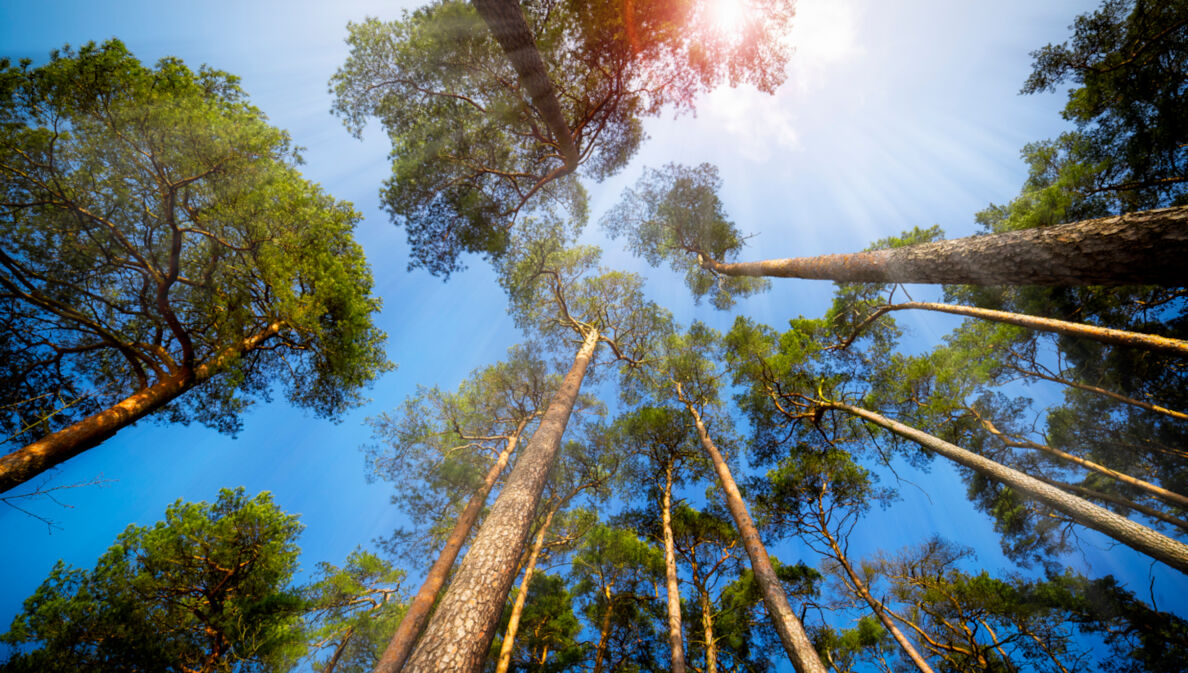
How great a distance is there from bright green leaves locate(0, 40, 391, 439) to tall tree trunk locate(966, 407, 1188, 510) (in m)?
15.6

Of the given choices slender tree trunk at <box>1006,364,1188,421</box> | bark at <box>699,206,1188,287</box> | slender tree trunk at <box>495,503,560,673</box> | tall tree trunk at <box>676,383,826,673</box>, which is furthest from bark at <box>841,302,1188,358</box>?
slender tree trunk at <box>495,503,560,673</box>

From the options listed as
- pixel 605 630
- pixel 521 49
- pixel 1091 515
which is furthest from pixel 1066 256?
pixel 605 630

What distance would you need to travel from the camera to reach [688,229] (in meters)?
9.87

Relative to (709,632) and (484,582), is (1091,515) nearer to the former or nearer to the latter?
(709,632)

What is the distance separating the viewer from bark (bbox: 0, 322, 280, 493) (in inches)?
148

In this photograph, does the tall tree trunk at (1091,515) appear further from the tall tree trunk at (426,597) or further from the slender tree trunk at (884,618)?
the tall tree trunk at (426,597)

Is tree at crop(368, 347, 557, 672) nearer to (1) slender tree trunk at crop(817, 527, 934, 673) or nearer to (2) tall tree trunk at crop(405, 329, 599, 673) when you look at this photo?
(2) tall tree trunk at crop(405, 329, 599, 673)

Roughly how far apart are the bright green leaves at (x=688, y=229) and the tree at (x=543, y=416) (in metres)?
1.38

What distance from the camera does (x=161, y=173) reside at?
16.4 feet

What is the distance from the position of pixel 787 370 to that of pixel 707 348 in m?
3.34

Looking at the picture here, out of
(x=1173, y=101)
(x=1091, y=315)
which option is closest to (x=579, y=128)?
(x=1173, y=101)

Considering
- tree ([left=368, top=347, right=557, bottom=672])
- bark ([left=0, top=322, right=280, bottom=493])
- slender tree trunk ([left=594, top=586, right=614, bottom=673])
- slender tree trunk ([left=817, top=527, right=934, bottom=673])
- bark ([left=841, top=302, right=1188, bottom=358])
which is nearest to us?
bark ([left=841, top=302, right=1188, bottom=358])

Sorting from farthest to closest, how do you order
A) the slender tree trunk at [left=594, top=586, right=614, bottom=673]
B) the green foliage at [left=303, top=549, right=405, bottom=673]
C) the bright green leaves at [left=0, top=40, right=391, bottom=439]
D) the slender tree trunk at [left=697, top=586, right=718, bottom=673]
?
1. the slender tree trunk at [left=594, top=586, right=614, bottom=673]
2. the green foliage at [left=303, top=549, right=405, bottom=673]
3. the slender tree trunk at [left=697, top=586, right=718, bottom=673]
4. the bright green leaves at [left=0, top=40, right=391, bottom=439]

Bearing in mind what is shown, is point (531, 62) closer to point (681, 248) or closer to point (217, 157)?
point (217, 157)
